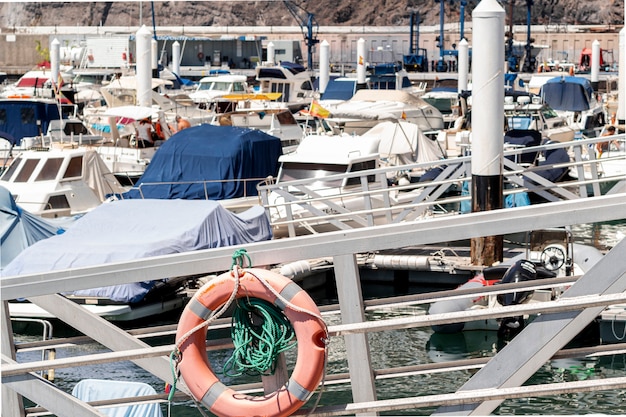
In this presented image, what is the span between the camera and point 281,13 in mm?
101562

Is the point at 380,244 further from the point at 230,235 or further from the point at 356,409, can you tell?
the point at 230,235

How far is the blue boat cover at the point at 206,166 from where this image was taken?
17859 mm

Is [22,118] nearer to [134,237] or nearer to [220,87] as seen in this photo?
[220,87]

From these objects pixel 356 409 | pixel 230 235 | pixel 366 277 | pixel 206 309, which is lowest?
pixel 366 277

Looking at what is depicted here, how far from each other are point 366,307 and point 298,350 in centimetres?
40

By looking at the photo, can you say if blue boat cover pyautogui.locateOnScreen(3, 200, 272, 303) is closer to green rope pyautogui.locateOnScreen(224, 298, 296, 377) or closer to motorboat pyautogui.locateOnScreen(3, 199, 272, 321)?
motorboat pyautogui.locateOnScreen(3, 199, 272, 321)

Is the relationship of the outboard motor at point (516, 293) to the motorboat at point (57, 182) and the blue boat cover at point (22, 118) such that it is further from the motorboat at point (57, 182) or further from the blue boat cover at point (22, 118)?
the blue boat cover at point (22, 118)

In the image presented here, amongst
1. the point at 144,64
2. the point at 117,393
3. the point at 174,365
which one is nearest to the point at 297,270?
the point at 117,393

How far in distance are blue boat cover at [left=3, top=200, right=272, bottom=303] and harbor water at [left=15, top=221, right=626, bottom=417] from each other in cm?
95

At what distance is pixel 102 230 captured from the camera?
12.9m

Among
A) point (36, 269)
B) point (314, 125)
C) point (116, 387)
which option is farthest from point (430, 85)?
point (116, 387)

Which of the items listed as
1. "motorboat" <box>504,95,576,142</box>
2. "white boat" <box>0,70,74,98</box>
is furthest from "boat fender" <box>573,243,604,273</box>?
"white boat" <box>0,70,74,98</box>

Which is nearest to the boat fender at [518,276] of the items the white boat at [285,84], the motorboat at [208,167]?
the motorboat at [208,167]

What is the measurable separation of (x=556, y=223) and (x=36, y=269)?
8.78 metres
